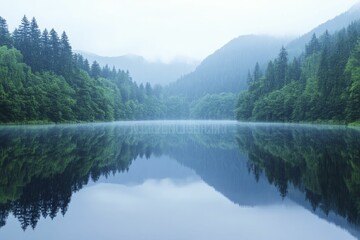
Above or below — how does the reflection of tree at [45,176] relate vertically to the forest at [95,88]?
below

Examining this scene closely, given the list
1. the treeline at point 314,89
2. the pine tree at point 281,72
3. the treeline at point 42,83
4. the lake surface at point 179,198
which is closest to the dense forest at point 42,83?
the treeline at point 42,83

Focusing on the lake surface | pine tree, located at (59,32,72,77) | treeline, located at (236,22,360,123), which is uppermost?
pine tree, located at (59,32,72,77)

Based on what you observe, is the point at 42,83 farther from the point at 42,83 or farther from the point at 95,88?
the point at 95,88

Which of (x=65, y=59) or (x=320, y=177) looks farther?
(x=65, y=59)

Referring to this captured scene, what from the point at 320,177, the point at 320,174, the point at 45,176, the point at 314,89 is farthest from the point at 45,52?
the point at 320,177

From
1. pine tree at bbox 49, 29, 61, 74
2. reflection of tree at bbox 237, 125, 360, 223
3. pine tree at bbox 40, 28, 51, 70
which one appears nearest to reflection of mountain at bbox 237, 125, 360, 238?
reflection of tree at bbox 237, 125, 360, 223

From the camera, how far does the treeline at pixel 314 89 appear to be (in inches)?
3255

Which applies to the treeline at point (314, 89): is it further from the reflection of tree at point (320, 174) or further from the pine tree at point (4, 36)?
the pine tree at point (4, 36)

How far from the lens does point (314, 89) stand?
3863 inches

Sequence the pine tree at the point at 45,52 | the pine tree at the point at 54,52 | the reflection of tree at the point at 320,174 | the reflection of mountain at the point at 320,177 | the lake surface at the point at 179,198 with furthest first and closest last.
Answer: the pine tree at the point at 54,52 → the pine tree at the point at 45,52 → the reflection of tree at the point at 320,174 → the reflection of mountain at the point at 320,177 → the lake surface at the point at 179,198

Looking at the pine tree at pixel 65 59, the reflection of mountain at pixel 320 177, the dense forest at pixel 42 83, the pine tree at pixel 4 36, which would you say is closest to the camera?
the reflection of mountain at pixel 320 177

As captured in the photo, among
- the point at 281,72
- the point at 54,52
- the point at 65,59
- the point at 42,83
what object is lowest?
the point at 42,83

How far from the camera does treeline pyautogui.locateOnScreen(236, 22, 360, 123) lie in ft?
271

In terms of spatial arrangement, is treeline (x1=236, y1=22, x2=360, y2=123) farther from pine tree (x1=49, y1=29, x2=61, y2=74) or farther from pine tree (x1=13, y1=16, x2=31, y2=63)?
pine tree (x1=13, y1=16, x2=31, y2=63)
